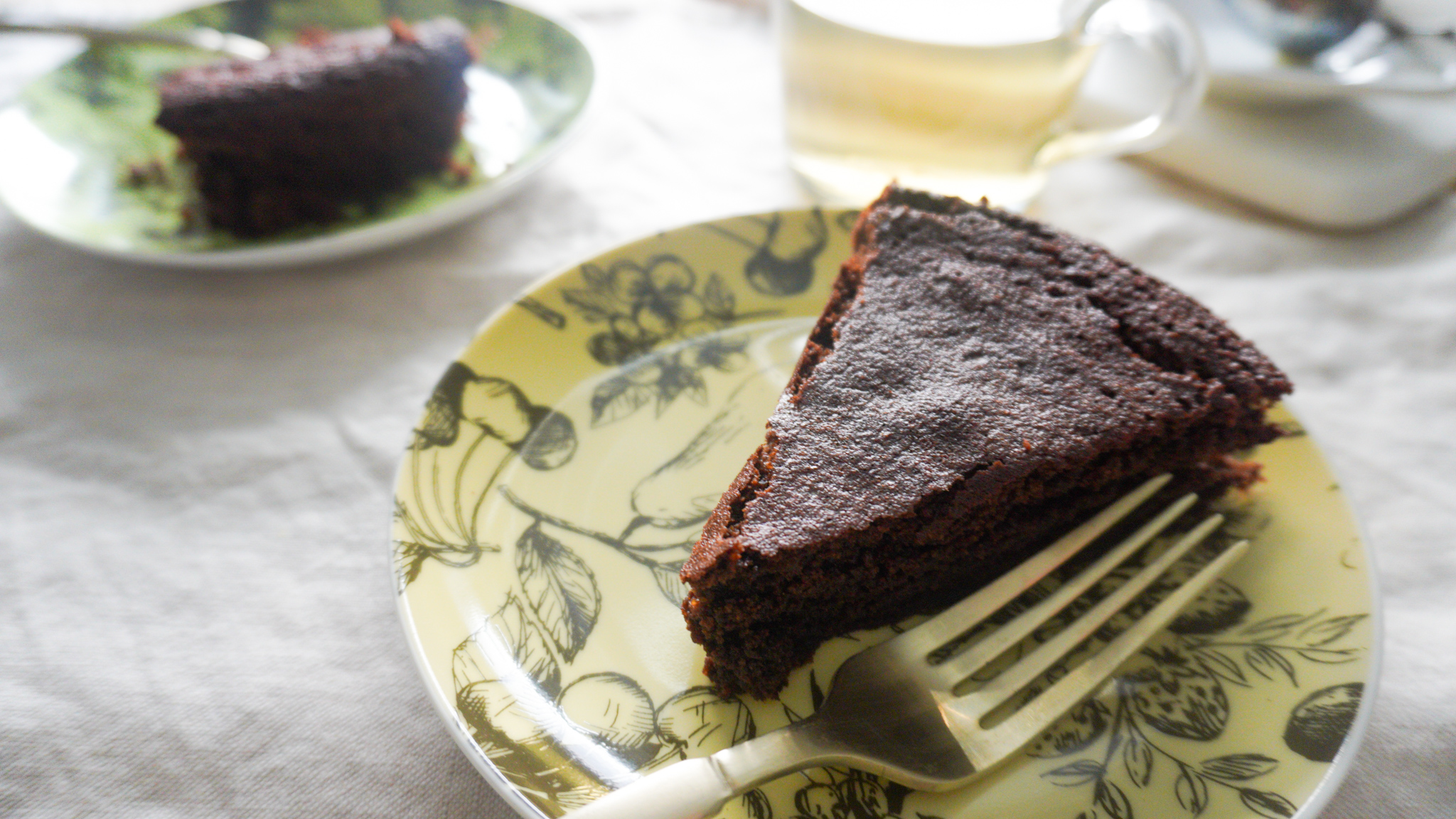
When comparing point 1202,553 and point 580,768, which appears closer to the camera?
point 580,768

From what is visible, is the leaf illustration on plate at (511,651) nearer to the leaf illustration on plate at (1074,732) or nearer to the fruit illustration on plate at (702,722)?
the fruit illustration on plate at (702,722)

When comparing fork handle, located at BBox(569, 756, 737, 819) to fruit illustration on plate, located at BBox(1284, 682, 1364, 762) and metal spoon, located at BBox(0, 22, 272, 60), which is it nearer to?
fruit illustration on plate, located at BBox(1284, 682, 1364, 762)

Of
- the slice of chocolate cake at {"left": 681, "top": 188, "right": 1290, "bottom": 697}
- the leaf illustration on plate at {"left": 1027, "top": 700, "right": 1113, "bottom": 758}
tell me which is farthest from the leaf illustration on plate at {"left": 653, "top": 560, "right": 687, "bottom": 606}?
the leaf illustration on plate at {"left": 1027, "top": 700, "right": 1113, "bottom": 758}

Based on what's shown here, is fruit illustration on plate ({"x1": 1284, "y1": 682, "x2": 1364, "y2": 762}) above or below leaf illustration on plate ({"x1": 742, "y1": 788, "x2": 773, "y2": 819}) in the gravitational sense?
above

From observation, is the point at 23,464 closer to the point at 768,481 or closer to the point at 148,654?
the point at 148,654

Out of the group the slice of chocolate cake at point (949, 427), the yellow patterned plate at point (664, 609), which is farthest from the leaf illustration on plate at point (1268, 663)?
the slice of chocolate cake at point (949, 427)

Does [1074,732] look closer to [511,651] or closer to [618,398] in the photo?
[511,651]

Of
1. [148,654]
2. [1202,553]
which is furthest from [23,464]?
[1202,553]
